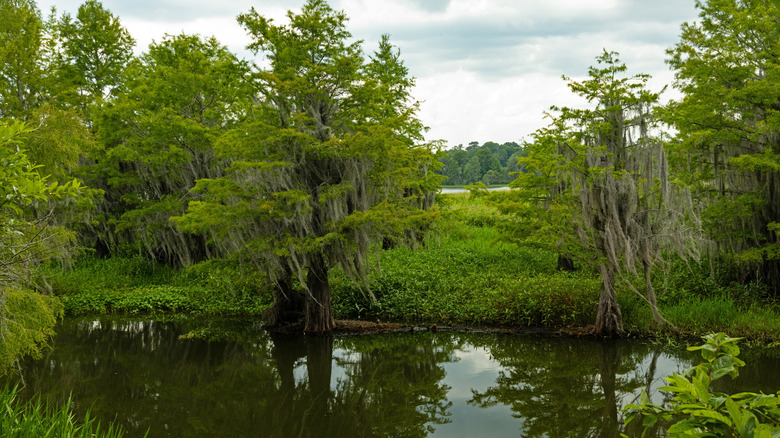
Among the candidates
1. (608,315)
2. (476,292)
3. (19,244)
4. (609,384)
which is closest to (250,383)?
(19,244)

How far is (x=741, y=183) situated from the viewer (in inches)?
543

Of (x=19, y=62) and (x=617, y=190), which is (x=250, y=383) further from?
(x=19, y=62)

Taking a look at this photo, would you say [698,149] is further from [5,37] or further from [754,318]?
[5,37]

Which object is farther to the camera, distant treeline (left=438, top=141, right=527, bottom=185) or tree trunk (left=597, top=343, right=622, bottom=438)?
distant treeline (left=438, top=141, right=527, bottom=185)

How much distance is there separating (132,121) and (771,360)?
19898 mm

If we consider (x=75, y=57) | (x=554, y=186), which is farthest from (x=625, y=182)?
(x=75, y=57)

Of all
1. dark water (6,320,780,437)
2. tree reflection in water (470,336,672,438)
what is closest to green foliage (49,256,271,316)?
dark water (6,320,780,437)

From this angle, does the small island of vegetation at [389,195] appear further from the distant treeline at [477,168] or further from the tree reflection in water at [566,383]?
the distant treeline at [477,168]

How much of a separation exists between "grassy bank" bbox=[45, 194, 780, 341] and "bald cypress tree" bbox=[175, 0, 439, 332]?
5.10 ft

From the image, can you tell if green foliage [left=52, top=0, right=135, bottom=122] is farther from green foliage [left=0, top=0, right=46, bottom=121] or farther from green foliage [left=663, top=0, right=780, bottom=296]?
green foliage [left=663, top=0, right=780, bottom=296]

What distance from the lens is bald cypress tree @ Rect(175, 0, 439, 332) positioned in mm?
11289

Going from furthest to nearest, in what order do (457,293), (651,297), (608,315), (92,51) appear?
(92,51)
(457,293)
(608,315)
(651,297)

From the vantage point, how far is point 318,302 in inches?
508

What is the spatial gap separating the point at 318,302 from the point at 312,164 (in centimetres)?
364
